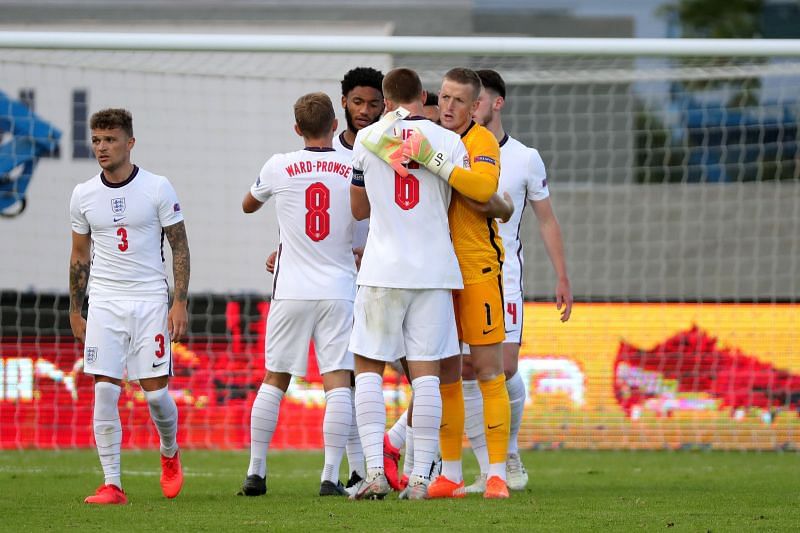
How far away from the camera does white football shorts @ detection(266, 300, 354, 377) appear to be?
6.82 metres

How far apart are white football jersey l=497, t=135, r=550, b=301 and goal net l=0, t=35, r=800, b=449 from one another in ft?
4.90

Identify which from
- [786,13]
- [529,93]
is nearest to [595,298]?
[529,93]

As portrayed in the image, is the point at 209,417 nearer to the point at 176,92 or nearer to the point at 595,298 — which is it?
the point at 595,298

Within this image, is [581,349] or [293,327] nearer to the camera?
[293,327]

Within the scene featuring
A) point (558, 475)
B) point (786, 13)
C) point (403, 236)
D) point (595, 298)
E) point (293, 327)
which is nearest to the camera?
point (403, 236)

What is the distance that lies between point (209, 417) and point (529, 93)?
37.9 ft

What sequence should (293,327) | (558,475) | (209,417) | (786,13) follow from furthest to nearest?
(786,13)
(209,417)
(558,475)
(293,327)

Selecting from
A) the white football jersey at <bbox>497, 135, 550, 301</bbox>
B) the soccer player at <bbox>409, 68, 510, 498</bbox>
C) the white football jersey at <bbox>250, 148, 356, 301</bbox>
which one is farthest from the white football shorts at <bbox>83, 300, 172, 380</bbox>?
the white football jersey at <bbox>497, 135, 550, 301</bbox>

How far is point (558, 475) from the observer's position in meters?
8.92

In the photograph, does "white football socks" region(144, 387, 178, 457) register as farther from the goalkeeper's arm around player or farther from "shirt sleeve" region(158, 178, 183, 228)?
the goalkeeper's arm around player

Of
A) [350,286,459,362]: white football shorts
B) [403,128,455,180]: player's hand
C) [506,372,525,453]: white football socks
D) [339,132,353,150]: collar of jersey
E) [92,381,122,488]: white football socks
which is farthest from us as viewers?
[506,372,525,453]: white football socks

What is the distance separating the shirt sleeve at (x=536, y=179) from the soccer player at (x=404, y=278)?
1400mm

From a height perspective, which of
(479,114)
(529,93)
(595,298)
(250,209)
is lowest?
(595,298)

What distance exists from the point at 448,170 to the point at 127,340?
6.32 ft
